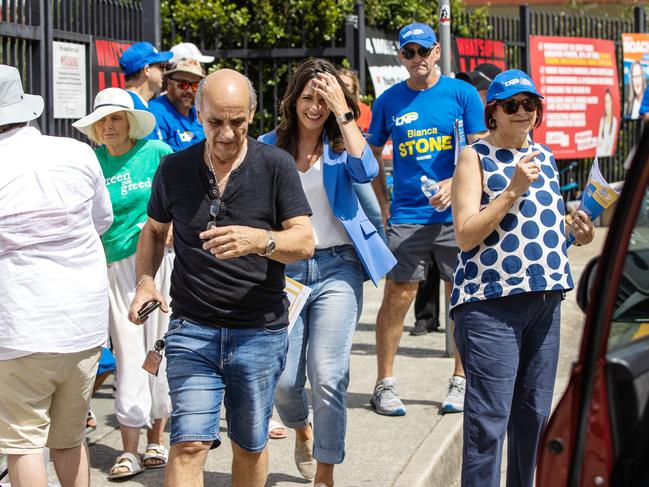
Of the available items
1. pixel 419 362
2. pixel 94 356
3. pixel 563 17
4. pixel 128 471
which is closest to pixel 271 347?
pixel 94 356

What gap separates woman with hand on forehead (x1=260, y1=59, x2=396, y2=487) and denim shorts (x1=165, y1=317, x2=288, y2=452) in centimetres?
84

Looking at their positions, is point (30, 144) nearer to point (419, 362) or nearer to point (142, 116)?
point (142, 116)

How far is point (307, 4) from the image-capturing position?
38.9 feet

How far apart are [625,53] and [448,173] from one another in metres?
10.2

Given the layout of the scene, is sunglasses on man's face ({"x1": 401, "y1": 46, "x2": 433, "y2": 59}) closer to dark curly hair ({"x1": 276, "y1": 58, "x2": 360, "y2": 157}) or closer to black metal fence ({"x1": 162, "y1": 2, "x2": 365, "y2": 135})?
dark curly hair ({"x1": 276, "y1": 58, "x2": 360, "y2": 157})

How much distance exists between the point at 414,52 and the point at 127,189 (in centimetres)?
208

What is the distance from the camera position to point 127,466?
5559 mm

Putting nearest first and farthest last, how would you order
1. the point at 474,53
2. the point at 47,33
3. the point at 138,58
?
the point at 138,58 → the point at 47,33 → the point at 474,53

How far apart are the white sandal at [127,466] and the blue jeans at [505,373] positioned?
182 cm

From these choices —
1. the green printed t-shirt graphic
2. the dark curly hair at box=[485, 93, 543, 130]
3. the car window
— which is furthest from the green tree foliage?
the car window

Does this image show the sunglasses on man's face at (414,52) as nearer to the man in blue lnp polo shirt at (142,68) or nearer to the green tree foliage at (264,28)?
the man in blue lnp polo shirt at (142,68)

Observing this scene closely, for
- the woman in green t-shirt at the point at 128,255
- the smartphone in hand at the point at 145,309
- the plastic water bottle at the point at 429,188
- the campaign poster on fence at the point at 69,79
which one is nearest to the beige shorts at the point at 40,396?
the smartphone in hand at the point at 145,309

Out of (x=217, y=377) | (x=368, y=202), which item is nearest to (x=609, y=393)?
(x=217, y=377)

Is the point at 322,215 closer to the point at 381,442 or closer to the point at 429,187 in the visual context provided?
the point at 429,187
